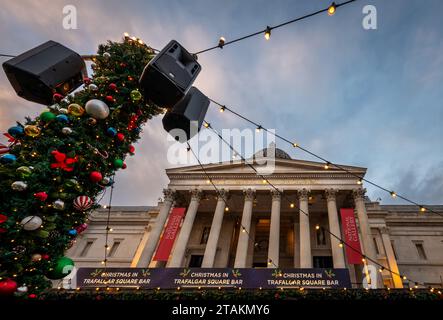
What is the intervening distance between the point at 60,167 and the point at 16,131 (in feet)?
3.79

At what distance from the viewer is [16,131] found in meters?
4.18

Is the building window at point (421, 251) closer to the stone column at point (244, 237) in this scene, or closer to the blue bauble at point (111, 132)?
the stone column at point (244, 237)

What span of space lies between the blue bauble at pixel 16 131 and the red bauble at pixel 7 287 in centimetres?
252

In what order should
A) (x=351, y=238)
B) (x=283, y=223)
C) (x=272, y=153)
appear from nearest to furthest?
(x=351, y=238), (x=283, y=223), (x=272, y=153)

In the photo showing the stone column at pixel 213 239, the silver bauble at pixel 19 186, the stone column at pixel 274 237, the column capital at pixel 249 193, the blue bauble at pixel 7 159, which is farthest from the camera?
the column capital at pixel 249 193

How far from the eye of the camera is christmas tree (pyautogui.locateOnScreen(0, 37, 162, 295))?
3.48 meters

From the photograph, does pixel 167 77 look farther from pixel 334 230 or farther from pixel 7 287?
pixel 334 230

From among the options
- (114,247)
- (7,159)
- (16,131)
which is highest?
(114,247)

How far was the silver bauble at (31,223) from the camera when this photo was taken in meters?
3.41

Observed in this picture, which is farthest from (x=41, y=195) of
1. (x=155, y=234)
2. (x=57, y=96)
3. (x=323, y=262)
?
(x=323, y=262)

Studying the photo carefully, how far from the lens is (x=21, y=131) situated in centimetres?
424

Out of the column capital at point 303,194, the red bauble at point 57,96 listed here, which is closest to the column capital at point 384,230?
the column capital at point 303,194
